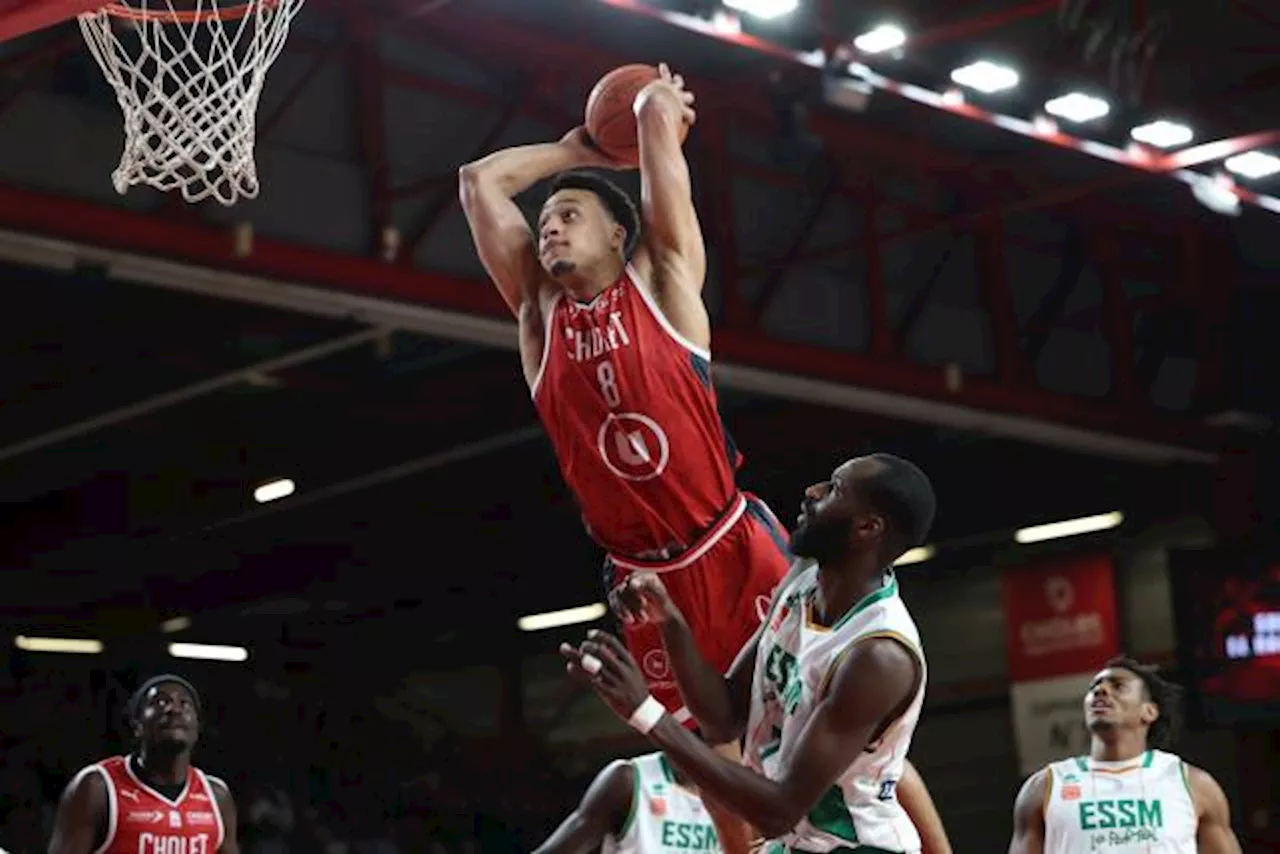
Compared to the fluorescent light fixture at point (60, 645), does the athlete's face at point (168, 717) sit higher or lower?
lower

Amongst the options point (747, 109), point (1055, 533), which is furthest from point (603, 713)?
point (747, 109)

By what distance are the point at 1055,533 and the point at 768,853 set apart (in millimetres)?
15843

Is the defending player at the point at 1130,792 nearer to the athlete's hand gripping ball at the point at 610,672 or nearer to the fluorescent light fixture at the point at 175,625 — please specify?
the athlete's hand gripping ball at the point at 610,672

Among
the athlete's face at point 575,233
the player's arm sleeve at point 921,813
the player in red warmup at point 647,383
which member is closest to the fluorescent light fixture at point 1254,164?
the player's arm sleeve at point 921,813

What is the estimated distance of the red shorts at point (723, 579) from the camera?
5.74m

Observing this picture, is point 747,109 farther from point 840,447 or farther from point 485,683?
point 485,683

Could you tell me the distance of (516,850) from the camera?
2223cm

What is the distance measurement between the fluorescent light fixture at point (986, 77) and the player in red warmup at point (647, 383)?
25.4 ft

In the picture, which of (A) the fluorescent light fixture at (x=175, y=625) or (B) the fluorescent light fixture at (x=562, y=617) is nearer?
(B) the fluorescent light fixture at (x=562, y=617)

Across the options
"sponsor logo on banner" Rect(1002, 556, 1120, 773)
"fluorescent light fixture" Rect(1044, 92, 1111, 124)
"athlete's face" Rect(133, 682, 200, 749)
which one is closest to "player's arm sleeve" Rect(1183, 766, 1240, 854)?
"athlete's face" Rect(133, 682, 200, 749)

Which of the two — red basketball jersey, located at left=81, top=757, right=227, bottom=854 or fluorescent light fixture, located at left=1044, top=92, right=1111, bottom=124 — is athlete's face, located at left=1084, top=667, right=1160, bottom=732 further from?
fluorescent light fixture, located at left=1044, top=92, right=1111, bottom=124

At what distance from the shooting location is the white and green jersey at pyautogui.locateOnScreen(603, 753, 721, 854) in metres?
9.14

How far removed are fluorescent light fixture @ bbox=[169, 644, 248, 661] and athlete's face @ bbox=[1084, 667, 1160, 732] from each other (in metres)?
18.2

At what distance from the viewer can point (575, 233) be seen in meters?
5.65
